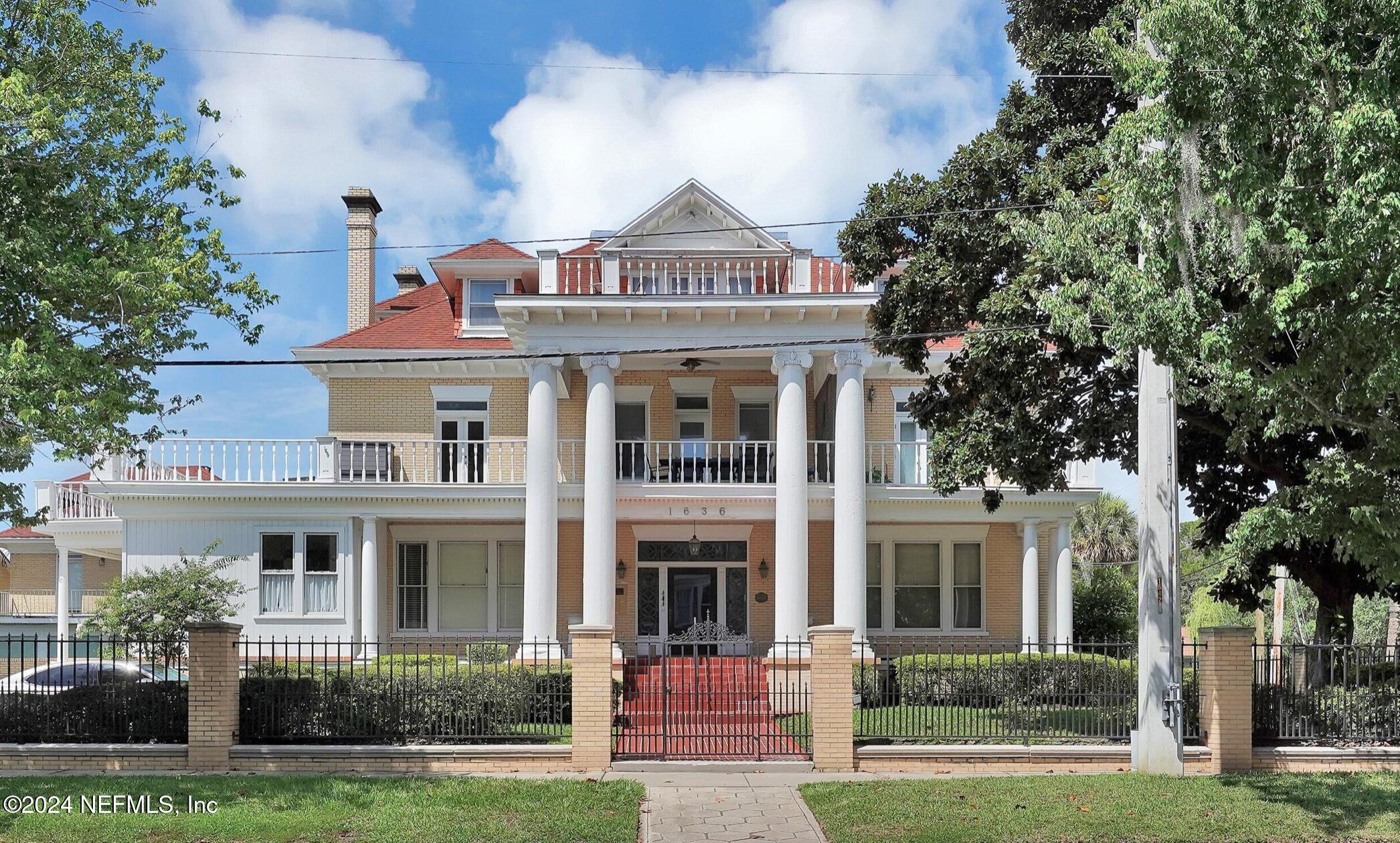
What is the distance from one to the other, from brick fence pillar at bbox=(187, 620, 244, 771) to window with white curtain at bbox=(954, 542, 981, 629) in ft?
54.0

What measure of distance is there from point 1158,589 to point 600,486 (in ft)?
35.1

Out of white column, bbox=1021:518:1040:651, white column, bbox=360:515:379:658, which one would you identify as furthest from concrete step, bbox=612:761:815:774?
white column, bbox=1021:518:1040:651

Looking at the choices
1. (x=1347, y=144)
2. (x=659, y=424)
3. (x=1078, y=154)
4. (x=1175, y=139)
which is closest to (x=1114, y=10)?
(x=1078, y=154)

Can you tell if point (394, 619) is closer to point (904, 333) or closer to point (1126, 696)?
point (904, 333)

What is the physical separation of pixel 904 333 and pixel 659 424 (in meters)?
10.7

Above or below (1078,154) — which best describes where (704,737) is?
below

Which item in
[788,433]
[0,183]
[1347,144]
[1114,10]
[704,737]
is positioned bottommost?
[704,737]

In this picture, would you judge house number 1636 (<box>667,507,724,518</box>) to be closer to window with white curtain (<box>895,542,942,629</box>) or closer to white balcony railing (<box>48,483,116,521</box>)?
window with white curtain (<box>895,542,942,629</box>)

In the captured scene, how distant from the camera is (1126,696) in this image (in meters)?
15.5

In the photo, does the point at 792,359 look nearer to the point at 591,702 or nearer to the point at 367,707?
the point at 591,702

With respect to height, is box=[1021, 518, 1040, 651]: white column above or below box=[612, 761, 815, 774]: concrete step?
above

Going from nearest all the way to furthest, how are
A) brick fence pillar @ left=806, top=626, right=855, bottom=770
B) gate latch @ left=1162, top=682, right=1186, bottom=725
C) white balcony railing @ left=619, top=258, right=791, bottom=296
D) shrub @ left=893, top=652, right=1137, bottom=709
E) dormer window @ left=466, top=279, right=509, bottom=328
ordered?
gate latch @ left=1162, top=682, right=1186, bottom=725, brick fence pillar @ left=806, top=626, right=855, bottom=770, shrub @ left=893, top=652, right=1137, bottom=709, white balcony railing @ left=619, top=258, right=791, bottom=296, dormer window @ left=466, top=279, right=509, bottom=328

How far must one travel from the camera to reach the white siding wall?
2358cm

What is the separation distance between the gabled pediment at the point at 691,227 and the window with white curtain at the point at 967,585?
8.05m
